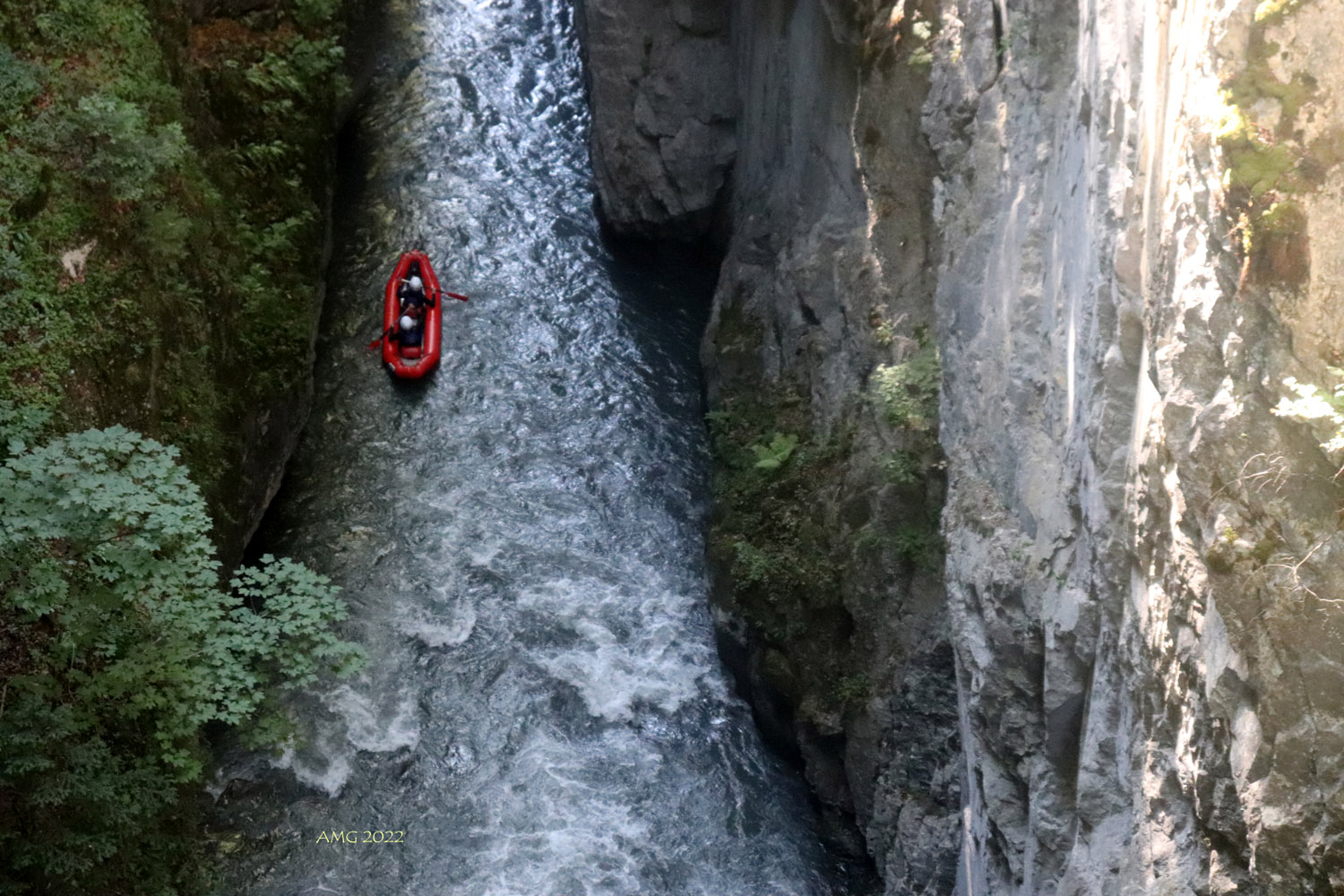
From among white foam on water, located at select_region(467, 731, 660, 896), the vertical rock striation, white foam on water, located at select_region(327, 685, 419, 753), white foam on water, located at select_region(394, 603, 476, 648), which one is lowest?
white foam on water, located at select_region(467, 731, 660, 896)

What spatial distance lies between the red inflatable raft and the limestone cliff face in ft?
12.0

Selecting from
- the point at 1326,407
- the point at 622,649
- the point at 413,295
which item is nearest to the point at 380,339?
the point at 413,295

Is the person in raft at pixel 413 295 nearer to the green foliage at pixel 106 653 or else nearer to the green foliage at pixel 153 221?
the green foliage at pixel 153 221

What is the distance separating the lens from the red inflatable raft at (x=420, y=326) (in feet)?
48.6

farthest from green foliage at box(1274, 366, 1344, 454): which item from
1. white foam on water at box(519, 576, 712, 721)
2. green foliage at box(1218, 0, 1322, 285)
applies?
white foam on water at box(519, 576, 712, 721)

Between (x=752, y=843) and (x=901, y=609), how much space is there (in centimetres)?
257

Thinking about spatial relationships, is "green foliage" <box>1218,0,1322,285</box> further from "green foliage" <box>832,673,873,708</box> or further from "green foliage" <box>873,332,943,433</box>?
"green foliage" <box>832,673,873,708</box>

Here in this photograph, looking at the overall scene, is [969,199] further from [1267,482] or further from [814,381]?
[1267,482]

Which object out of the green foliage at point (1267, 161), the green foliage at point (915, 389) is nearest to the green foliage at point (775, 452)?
the green foliage at point (915, 389)

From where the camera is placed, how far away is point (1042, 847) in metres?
6.72

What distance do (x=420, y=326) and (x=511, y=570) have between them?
12.5 ft

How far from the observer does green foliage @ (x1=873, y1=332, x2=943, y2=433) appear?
32.8 ft

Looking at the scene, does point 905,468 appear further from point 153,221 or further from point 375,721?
point 153,221

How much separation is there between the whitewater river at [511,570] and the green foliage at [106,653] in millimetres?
1988
